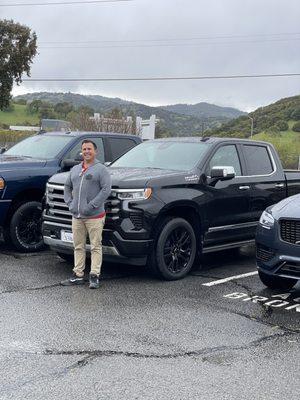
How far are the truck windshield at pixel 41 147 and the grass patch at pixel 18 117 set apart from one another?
9197cm

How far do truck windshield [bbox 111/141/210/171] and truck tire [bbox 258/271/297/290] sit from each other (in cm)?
182

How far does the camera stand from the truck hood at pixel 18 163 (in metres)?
8.52

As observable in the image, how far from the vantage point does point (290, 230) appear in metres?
6.34

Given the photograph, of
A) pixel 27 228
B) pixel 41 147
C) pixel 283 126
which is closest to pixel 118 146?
pixel 41 147

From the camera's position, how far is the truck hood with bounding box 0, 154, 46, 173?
8.52 meters

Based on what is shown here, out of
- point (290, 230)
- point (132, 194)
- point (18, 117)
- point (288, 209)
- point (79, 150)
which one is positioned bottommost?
point (290, 230)

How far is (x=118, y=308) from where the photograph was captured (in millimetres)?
5973

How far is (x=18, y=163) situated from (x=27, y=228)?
1.02 m

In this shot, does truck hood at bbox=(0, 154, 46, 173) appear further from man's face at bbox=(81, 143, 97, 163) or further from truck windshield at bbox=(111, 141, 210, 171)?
man's face at bbox=(81, 143, 97, 163)

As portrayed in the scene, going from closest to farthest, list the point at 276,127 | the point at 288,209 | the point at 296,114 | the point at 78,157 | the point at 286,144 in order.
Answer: the point at 288,209
the point at 78,157
the point at 286,144
the point at 276,127
the point at 296,114

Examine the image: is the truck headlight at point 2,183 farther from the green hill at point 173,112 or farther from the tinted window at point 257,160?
the green hill at point 173,112

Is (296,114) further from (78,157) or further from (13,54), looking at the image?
(78,157)

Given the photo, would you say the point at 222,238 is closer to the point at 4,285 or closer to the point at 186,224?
the point at 186,224

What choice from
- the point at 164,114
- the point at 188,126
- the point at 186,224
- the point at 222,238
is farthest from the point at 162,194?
the point at 164,114
